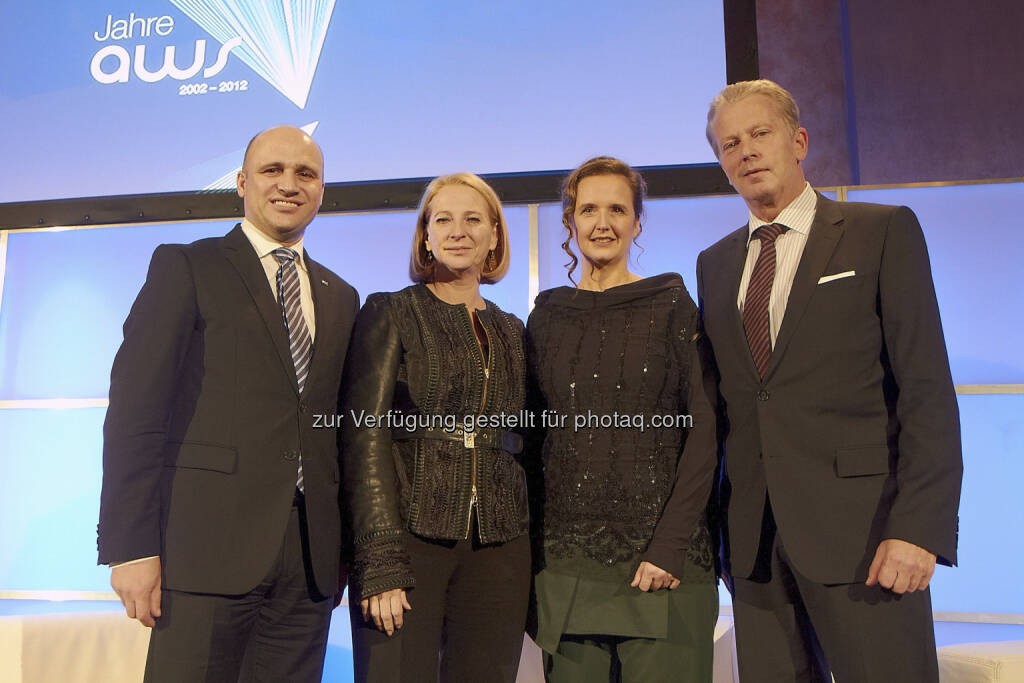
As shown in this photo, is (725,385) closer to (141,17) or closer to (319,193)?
(319,193)

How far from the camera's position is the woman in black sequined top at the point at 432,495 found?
175 centimetres

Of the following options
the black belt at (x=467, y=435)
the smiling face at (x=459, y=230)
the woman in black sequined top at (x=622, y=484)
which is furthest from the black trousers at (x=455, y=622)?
the smiling face at (x=459, y=230)

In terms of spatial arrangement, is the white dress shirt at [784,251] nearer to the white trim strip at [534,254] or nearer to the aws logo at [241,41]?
the white trim strip at [534,254]

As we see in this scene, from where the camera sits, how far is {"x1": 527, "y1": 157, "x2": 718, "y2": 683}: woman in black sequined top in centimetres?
182

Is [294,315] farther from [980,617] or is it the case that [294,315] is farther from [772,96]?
[980,617]

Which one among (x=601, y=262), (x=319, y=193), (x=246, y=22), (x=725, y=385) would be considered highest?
(x=246, y=22)

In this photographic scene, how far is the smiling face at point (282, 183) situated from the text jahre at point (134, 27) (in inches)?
78.4

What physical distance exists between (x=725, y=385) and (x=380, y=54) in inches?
93.3

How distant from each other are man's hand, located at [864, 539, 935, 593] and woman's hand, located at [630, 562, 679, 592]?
0.44 m

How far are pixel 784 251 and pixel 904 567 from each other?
757mm

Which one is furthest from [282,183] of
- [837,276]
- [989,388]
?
[989,388]

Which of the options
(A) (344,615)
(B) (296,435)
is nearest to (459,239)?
(B) (296,435)

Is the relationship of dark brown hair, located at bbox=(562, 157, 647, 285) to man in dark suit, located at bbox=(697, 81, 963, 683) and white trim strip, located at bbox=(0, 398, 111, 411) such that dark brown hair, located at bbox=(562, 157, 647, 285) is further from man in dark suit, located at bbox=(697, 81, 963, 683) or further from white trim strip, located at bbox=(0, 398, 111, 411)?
white trim strip, located at bbox=(0, 398, 111, 411)

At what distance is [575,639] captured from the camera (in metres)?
1.88
